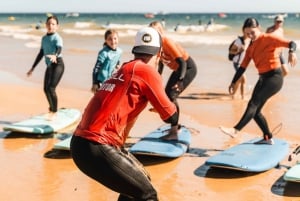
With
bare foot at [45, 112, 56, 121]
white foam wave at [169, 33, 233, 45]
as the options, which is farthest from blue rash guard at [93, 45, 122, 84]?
white foam wave at [169, 33, 233, 45]

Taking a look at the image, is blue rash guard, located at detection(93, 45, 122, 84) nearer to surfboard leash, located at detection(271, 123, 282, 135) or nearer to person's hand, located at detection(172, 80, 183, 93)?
person's hand, located at detection(172, 80, 183, 93)

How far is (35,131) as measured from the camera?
7840mm

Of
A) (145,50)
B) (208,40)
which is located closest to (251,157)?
(145,50)

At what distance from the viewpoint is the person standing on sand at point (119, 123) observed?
3490 millimetres

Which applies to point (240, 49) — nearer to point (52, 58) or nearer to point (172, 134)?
point (172, 134)

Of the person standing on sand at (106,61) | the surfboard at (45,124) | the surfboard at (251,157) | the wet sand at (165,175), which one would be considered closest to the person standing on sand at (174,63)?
the person standing on sand at (106,61)

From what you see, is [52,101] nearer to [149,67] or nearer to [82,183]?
[82,183]

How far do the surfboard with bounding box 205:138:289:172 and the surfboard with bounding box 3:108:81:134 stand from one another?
2915 mm

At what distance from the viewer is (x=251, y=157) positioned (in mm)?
6207

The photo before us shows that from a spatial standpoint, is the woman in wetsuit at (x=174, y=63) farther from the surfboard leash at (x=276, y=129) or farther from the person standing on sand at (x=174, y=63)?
the surfboard leash at (x=276, y=129)

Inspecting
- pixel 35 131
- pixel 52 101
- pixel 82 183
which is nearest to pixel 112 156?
pixel 82 183

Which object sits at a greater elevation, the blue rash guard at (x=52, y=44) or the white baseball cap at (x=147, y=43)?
the white baseball cap at (x=147, y=43)

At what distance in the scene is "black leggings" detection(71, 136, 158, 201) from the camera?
11.6 ft

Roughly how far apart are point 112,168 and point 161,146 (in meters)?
3.29
